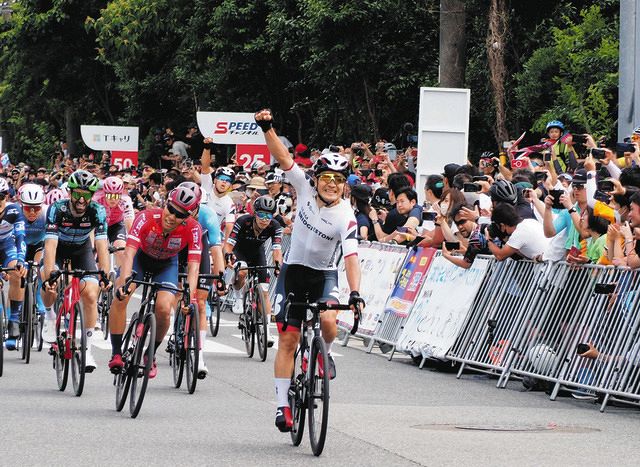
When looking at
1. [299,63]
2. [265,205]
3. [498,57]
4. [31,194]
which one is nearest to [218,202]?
[265,205]

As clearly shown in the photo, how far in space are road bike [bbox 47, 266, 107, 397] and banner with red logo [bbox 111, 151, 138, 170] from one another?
1202 inches

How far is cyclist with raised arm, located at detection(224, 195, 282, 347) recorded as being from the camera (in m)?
17.8

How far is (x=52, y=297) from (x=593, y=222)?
5.06 m

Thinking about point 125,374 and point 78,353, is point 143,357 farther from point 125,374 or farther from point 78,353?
point 78,353

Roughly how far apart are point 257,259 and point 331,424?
6586 mm

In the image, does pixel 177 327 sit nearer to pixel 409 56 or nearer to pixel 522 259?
pixel 522 259

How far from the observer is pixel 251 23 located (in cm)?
4009

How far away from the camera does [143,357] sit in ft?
39.3

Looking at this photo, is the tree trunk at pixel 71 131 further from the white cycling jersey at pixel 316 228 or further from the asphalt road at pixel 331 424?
the white cycling jersey at pixel 316 228

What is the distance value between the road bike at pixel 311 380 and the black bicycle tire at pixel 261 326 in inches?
246

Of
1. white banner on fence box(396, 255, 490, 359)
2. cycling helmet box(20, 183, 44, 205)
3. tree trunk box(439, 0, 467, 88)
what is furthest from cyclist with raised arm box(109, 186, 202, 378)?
tree trunk box(439, 0, 467, 88)

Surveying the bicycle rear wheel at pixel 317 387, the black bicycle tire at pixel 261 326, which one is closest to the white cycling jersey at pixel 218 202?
the black bicycle tire at pixel 261 326

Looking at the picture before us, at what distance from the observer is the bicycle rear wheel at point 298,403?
10.4 m

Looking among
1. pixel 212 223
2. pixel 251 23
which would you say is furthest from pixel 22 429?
pixel 251 23
